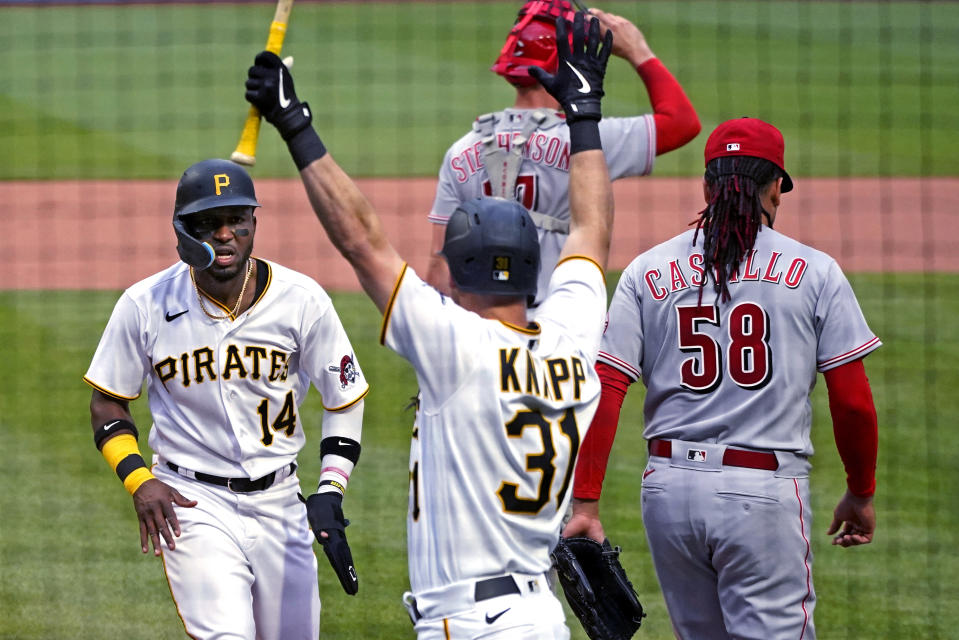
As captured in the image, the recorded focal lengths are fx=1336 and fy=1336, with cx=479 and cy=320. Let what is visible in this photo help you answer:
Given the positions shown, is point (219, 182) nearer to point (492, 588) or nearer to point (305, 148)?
point (305, 148)

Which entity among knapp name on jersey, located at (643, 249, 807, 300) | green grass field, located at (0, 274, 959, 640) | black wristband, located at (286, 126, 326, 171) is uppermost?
black wristband, located at (286, 126, 326, 171)

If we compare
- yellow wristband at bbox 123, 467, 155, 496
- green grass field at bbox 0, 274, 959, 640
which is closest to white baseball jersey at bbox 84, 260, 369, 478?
yellow wristband at bbox 123, 467, 155, 496

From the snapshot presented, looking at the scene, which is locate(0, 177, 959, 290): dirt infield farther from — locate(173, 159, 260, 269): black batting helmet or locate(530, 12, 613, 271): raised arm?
locate(530, 12, 613, 271): raised arm

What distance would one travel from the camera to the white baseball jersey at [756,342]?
4180 millimetres

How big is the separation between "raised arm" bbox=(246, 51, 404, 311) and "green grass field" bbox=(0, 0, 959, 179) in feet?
47.7

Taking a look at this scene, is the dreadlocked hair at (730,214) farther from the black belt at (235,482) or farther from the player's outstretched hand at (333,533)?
the black belt at (235,482)

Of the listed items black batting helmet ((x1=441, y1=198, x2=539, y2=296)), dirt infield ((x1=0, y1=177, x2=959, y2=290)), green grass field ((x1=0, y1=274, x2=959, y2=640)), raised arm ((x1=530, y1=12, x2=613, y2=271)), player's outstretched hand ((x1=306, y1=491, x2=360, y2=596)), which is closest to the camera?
black batting helmet ((x1=441, y1=198, x2=539, y2=296))

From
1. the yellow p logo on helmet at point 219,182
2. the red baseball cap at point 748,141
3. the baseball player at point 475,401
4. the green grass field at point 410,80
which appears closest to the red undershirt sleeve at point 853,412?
the red baseball cap at point 748,141

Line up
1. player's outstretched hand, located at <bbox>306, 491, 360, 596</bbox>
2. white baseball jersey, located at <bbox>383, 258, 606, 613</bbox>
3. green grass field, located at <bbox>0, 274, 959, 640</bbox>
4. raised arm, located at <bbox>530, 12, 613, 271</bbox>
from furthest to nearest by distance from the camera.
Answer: green grass field, located at <bbox>0, 274, 959, 640</bbox> → player's outstretched hand, located at <bbox>306, 491, 360, 596</bbox> → raised arm, located at <bbox>530, 12, 613, 271</bbox> → white baseball jersey, located at <bbox>383, 258, 606, 613</bbox>

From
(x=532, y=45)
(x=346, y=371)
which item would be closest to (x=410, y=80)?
(x=532, y=45)

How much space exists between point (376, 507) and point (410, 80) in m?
16.0

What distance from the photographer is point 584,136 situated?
3.96 metres

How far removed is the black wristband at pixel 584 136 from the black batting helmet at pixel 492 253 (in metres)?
0.47

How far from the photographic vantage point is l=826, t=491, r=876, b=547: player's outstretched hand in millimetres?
4527
